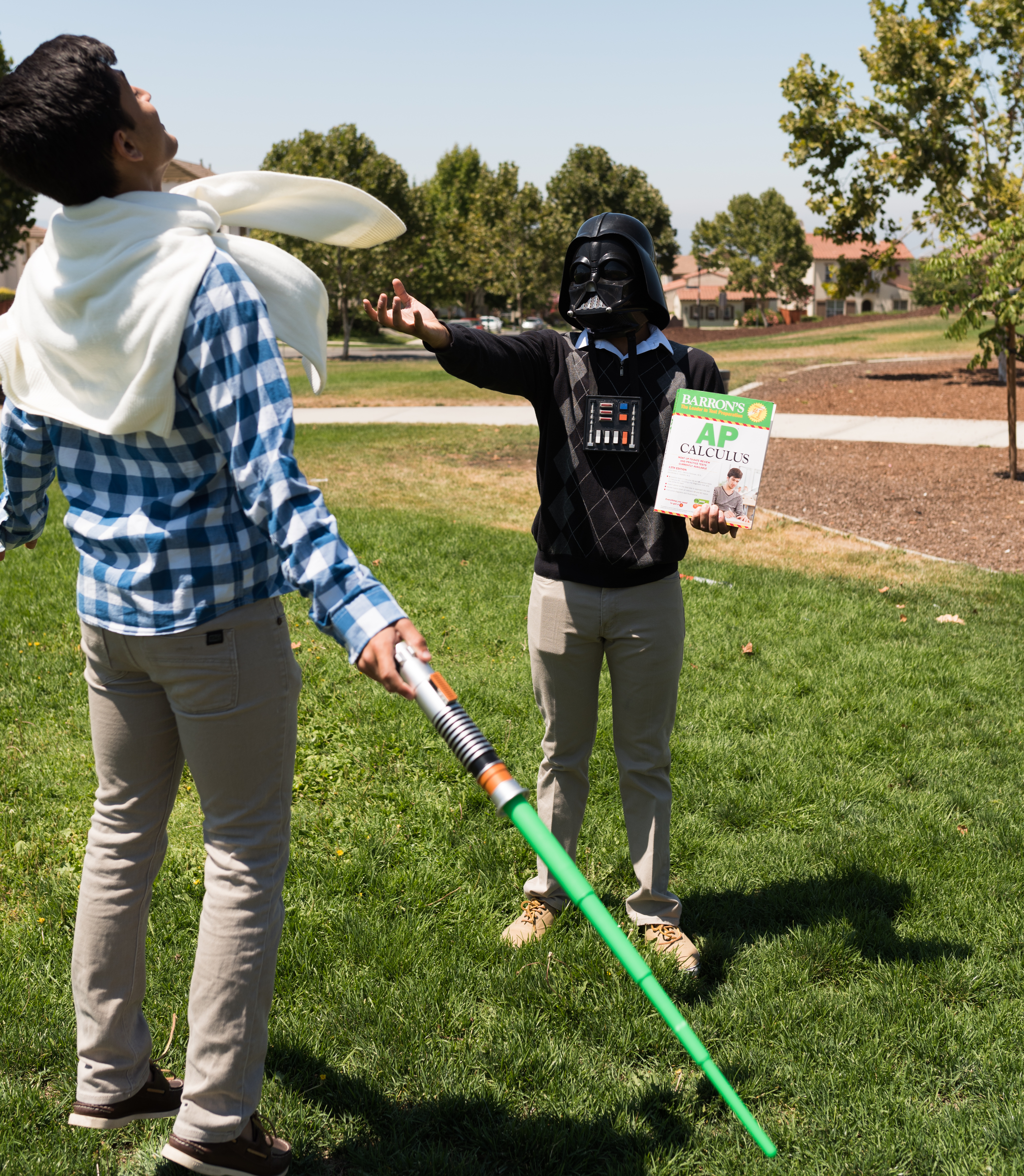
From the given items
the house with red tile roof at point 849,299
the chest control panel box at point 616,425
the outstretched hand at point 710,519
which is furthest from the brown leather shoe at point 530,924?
the house with red tile roof at point 849,299

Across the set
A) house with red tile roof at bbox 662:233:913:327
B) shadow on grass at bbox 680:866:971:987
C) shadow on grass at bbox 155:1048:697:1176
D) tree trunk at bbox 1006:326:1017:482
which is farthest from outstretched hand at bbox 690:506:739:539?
house with red tile roof at bbox 662:233:913:327

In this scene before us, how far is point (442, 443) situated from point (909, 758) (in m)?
11.4

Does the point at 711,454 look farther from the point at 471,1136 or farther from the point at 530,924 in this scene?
the point at 471,1136

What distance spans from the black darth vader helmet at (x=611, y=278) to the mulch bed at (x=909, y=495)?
22.0 feet

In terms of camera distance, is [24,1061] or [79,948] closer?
[79,948]

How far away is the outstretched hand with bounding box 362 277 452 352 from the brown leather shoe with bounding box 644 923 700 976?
1884 mm

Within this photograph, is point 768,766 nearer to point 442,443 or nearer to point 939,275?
Answer: point 939,275

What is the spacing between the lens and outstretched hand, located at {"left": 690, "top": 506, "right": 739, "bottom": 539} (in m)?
2.89

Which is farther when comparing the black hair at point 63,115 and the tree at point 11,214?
the tree at point 11,214

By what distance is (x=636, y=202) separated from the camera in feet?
205

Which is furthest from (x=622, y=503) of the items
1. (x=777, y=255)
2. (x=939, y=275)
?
(x=777, y=255)

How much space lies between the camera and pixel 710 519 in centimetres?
291

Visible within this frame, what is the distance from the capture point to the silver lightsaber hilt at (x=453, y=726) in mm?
1818

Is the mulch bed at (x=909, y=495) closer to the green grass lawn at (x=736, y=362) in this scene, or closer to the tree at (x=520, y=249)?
the green grass lawn at (x=736, y=362)
